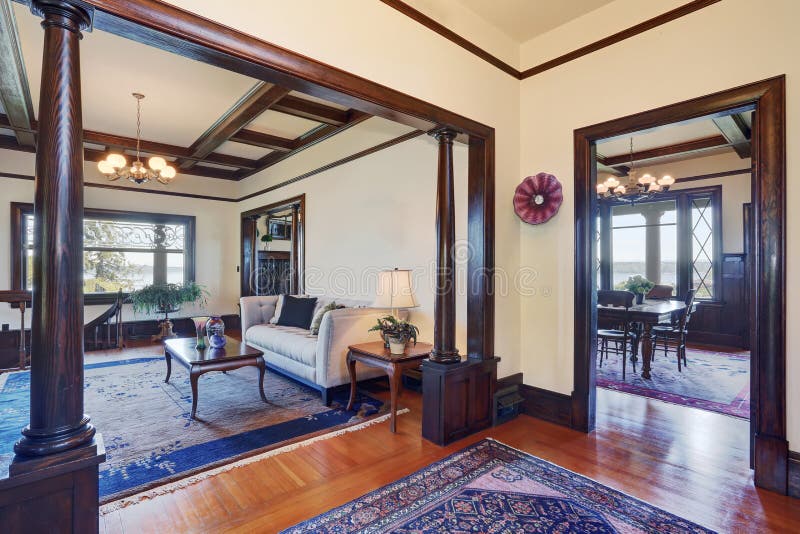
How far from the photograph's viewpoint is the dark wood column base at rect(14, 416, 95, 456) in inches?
57.0

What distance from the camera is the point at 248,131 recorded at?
19.1 feet

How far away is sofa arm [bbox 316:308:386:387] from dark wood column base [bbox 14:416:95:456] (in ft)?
7.45

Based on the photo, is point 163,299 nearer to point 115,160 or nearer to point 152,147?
point 152,147

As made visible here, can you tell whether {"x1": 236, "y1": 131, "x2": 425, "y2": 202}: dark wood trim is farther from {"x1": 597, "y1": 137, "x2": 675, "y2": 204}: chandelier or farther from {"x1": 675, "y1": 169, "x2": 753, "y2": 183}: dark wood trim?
{"x1": 675, "y1": 169, "x2": 753, "y2": 183}: dark wood trim

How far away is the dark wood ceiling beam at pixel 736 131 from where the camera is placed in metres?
4.48

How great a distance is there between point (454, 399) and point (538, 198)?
173cm

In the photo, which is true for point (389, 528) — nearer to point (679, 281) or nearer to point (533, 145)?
point (533, 145)

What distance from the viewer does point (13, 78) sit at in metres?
3.88

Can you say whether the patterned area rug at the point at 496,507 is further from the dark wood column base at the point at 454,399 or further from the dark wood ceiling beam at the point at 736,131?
the dark wood ceiling beam at the point at 736,131

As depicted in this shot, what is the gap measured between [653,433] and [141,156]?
807 centimetres

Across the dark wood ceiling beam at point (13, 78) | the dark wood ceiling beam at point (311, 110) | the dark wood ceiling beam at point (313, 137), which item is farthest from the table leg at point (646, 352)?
the dark wood ceiling beam at point (13, 78)

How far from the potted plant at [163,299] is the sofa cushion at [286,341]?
2.73m

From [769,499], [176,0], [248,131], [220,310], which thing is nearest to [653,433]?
[769,499]

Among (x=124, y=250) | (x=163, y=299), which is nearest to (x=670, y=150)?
(x=163, y=299)
